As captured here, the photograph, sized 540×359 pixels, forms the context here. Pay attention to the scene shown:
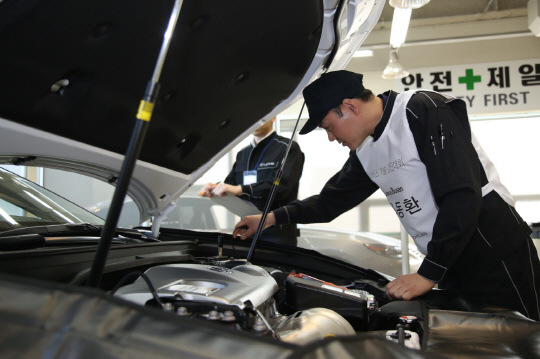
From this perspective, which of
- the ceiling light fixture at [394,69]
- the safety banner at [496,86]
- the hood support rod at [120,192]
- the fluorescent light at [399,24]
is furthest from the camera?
the safety banner at [496,86]

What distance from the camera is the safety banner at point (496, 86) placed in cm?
553

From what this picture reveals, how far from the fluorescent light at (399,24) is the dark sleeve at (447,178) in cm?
286

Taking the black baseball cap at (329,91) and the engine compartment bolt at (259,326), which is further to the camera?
the black baseball cap at (329,91)

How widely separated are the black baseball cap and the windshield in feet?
2.72

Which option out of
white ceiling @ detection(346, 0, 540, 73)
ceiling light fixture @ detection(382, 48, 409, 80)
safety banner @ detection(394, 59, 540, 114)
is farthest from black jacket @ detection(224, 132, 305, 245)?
white ceiling @ detection(346, 0, 540, 73)

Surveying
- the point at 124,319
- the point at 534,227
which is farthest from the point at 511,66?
the point at 124,319

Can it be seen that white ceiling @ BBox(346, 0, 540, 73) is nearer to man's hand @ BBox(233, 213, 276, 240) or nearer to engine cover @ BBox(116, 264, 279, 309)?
man's hand @ BBox(233, 213, 276, 240)

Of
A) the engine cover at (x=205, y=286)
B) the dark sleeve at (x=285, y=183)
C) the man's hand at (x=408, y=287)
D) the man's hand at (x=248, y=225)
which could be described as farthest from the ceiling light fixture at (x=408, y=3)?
the engine cover at (x=205, y=286)

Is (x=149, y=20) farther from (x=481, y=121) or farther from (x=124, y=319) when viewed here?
(x=481, y=121)

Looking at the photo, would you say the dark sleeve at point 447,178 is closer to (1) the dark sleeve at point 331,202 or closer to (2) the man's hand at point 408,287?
(2) the man's hand at point 408,287

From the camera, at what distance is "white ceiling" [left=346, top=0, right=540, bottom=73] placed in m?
5.76

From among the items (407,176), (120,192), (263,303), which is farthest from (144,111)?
(407,176)

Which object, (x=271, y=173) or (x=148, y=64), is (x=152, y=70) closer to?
(x=148, y=64)

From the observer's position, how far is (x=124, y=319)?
0.45m
